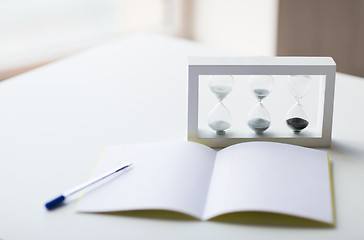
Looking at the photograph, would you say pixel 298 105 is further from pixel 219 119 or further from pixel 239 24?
pixel 239 24

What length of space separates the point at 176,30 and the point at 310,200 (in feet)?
10.0

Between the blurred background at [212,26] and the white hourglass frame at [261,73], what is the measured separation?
74.8 inches

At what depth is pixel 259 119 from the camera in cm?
142

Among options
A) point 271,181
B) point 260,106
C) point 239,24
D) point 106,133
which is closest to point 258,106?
point 260,106

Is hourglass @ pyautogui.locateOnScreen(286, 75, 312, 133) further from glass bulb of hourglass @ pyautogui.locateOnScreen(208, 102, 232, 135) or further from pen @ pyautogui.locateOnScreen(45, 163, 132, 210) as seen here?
pen @ pyautogui.locateOnScreen(45, 163, 132, 210)

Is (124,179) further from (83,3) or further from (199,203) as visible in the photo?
(83,3)

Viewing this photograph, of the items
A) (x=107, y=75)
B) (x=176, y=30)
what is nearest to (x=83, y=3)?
(x=176, y=30)

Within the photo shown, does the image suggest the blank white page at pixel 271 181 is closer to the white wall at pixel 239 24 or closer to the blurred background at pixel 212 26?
the blurred background at pixel 212 26

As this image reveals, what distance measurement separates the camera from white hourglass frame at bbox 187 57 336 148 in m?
1.36

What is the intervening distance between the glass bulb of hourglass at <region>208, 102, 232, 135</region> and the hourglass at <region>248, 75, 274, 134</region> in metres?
0.06

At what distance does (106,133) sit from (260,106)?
0.42 metres

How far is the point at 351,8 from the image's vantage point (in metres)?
3.14

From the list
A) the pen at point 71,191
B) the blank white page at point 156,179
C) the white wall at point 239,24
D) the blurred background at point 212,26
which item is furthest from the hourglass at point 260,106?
the white wall at point 239,24

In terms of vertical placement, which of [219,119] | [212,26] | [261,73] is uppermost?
[212,26]
